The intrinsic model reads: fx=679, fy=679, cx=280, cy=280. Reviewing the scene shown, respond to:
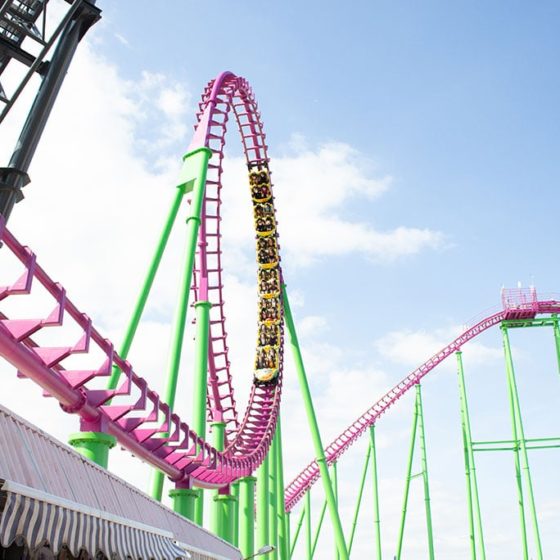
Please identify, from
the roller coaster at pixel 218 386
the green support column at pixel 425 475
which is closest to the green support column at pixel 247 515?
the roller coaster at pixel 218 386

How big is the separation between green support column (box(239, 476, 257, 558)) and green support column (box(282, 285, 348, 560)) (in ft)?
5.60

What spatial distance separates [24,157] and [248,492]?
9.56 meters

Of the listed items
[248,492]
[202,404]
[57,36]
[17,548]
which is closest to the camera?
[17,548]

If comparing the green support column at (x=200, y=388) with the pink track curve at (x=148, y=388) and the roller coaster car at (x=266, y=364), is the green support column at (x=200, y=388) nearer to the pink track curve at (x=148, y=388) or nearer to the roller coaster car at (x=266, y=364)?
the pink track curve at (x=148, y=388)

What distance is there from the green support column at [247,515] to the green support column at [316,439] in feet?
5.60

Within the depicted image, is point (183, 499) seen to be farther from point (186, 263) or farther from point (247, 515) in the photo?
point (247, 515)

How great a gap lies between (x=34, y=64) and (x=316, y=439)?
429 inches

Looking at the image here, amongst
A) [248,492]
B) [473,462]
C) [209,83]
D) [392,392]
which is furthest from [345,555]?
[209,83]

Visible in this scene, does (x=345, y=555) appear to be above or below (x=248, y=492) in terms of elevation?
below

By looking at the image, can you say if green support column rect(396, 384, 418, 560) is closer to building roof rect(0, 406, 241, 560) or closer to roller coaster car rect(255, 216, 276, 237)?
roller coaster car rect(255, 216, 276, 237)

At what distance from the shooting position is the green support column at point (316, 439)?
13.3 meters

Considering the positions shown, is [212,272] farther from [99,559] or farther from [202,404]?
[99,559]

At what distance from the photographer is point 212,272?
14.1m

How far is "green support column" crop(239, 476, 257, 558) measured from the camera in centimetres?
1197
